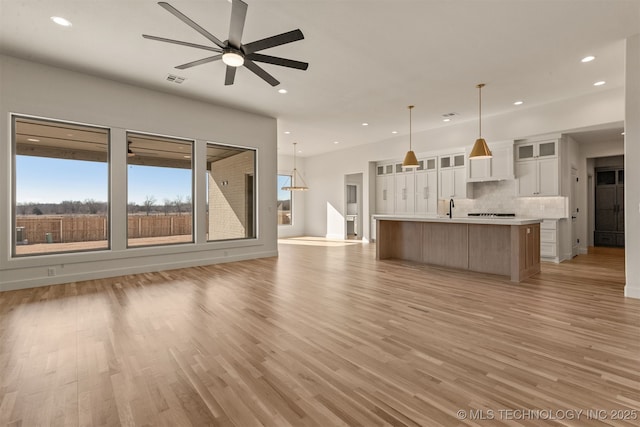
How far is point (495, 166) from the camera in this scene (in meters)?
7.41

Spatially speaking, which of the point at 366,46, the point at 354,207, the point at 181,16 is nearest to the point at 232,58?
the point at 181,16

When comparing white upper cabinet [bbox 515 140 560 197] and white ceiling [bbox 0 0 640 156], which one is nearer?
white ceiling [bbox 0 0 640 156]

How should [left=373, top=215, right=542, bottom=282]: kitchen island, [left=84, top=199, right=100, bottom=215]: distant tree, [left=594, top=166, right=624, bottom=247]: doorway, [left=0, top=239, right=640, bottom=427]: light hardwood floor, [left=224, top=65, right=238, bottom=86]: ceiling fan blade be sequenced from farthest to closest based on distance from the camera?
[left=594, top=166, right=624, bottom=247]: doorway → [left=84, top=199, right=100, bottom=215]: distant tree → [left=373, top=215, right=542, bottom=282]: kitchen island → [left=224, top=65, right=238, bottom=86]: ceiling fan blade → [left=0, top=239, right=640, bottom=427]: light hardwood floor

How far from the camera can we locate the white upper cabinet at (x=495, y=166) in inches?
282

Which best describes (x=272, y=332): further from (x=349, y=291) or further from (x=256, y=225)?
(x=256, y=225)

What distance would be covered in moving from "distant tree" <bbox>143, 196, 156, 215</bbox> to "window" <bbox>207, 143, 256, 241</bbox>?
1144 millimetres

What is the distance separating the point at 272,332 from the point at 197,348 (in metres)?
0.65

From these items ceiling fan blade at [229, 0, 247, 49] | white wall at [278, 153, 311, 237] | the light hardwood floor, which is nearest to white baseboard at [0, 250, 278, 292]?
the light hardwood floor

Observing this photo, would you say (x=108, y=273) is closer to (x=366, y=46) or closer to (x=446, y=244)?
(x=366, y=46)

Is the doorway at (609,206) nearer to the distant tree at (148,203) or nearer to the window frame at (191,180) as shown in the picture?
the window frame at (191,180)

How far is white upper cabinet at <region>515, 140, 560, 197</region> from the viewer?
6.64m

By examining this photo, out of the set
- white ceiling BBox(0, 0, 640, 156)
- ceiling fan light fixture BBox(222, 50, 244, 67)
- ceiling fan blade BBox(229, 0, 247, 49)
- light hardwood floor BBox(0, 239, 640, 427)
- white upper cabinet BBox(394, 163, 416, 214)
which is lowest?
light hardwood floor BBox(0, 239, 640, 427)

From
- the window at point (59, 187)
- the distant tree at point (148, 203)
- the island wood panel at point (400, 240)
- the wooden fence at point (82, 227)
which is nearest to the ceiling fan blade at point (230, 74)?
the window at point (59, 187)

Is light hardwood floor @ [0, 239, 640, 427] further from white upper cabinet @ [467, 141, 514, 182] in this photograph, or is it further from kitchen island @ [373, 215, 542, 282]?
white upper cabinet @ [467, 141, 514, 182]
